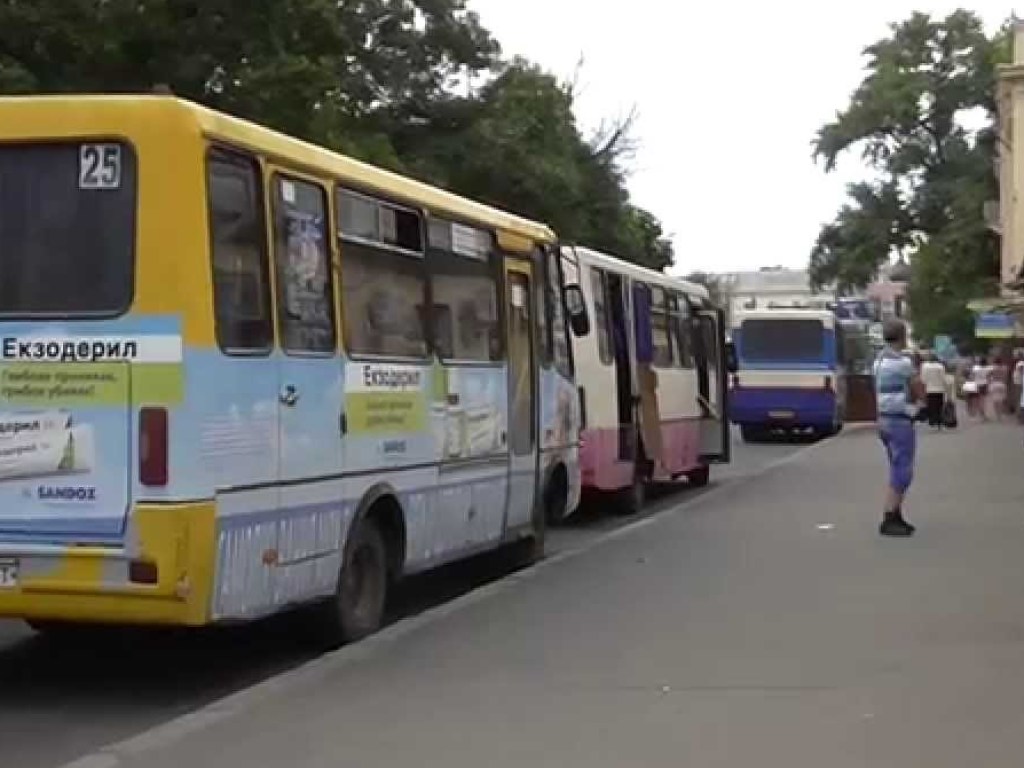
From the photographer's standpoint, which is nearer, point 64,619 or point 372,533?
point 64,619

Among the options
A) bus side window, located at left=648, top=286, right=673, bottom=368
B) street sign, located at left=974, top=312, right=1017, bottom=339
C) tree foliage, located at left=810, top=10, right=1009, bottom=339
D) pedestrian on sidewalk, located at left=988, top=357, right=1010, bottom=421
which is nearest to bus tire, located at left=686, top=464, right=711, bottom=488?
bus side window, located at left=648, top=286, right=673, bottom=368

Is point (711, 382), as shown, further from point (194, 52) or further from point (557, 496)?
point (557, 496)

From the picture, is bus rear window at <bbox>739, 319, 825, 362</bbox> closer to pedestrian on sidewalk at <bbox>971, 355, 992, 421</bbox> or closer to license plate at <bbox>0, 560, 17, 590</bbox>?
pedestrian on sidewalk at <bbox>971, 355, 992, 421</bbox>

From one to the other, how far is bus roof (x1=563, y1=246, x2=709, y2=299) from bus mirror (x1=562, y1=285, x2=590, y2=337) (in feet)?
4.04

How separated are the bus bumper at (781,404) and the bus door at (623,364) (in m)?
20.6

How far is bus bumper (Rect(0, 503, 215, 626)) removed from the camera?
28.9 ft

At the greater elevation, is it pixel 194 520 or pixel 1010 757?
pixel 194 520

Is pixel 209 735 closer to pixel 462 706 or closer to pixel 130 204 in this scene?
pixel 462 706

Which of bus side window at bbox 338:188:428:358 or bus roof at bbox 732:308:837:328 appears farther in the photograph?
bus roof at bbox 732:308:837:328

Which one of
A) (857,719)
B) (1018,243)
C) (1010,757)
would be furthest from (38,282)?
(1018,243)

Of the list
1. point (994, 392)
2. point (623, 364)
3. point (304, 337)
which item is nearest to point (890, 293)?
point (994, 392)

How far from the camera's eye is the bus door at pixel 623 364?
2027cm

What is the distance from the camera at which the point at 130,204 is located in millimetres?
8992

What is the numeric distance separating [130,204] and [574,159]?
1870 inches
